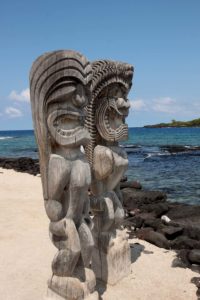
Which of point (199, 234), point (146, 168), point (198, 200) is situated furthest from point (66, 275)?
point (146, 168)

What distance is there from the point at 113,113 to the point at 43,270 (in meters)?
2.62

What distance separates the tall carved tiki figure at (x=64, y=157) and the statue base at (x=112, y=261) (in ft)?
3.11

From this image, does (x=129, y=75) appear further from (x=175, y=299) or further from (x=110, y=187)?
(x=175, y=299)

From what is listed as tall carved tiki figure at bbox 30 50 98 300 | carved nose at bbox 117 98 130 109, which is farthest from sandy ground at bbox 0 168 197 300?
carved nose at bbox 117 98 130 109

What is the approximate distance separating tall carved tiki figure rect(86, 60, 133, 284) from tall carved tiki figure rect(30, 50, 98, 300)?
881mm

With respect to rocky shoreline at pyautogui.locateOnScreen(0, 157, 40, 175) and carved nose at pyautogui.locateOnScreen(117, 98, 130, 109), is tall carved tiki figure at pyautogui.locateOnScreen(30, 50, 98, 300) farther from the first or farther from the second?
rocky shoreline at pyautogui.locateOnScreen(0, 157, 40, 175)

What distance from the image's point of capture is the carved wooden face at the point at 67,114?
4070 mm

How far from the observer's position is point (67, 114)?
4.11 meters

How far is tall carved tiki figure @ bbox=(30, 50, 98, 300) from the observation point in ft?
13.2

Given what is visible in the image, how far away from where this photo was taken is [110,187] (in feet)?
17.6

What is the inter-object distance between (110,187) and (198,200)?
8978 mm

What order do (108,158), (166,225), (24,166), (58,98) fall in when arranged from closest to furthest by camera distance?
(58,98), (108,158), (166,225), (24,166)

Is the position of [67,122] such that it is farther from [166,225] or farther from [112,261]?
[166,225]

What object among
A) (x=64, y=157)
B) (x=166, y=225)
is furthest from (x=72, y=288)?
(x=166, y=225)
